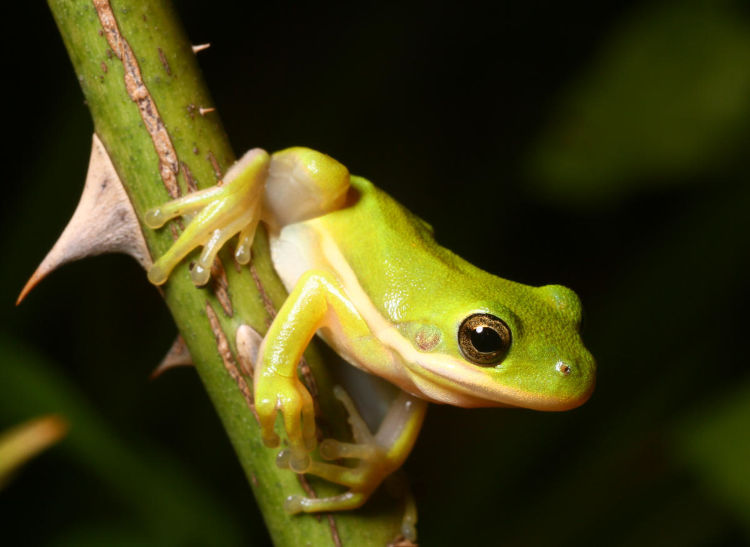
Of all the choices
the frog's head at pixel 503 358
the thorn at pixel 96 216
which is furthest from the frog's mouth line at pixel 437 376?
the thorn at pixel 96 216

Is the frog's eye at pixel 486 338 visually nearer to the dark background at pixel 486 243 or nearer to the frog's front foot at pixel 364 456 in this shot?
the frog's front foot at pixel 364 456

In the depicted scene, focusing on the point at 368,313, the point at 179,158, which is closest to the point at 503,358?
the point at 368,313

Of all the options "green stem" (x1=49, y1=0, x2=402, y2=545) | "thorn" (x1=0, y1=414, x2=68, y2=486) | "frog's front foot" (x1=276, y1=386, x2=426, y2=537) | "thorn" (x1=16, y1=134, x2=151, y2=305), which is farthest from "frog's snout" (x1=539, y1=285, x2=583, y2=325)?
"thorn" (x1=0, y1=414, x2=68, y2=486)

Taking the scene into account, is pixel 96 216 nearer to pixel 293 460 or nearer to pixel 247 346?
pixel 247 346

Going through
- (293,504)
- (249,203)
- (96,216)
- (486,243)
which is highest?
(96,216)

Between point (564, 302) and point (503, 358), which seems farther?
point (564, 302)

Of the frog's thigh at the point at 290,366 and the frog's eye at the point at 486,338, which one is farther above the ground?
the frog's thigh at the point at 290,366

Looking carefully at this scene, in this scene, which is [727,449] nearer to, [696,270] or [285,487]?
[696,270]

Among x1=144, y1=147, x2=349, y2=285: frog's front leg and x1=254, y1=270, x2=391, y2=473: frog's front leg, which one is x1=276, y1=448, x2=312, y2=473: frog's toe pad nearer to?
x1=254, y1=270, x2=391, y2=473: frog's front leg
